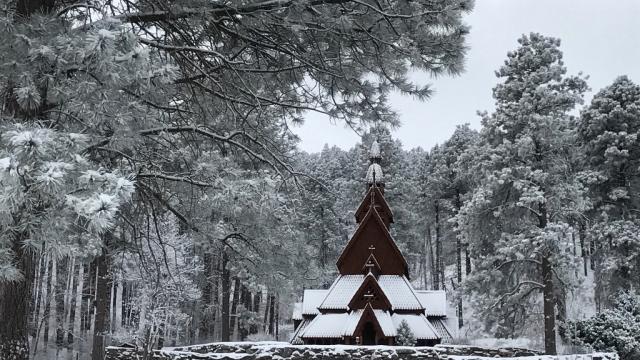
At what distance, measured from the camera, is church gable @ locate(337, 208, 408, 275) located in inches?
980

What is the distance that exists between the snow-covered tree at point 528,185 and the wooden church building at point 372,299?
296cm

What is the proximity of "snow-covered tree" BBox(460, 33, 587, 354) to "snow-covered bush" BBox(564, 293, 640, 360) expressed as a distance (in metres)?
0.86

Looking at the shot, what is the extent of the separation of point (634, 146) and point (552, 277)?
8853 mm

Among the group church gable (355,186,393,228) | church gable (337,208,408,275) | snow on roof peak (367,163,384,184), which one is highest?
snow on roof peak (367,163,384,184)

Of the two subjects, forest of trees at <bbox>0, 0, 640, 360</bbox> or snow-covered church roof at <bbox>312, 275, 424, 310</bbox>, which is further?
snow-covered church roof at <bbox>312, 275, 424, 310</bbox>

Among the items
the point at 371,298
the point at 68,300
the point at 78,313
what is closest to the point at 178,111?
the point at 371,298

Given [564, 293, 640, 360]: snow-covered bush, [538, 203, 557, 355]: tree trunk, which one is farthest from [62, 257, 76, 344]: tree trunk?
[564, 293, 640, 360]: snow-covered bush

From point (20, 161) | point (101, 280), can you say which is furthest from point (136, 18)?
point (101, 280)

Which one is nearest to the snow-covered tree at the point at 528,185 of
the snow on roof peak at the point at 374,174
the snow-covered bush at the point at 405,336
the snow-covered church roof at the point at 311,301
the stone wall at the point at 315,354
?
the snow-covered bush at the point at 405,336

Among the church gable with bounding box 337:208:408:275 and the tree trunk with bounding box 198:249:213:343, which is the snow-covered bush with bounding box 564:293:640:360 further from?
the tree trunk with bounding box 198:249:213:343

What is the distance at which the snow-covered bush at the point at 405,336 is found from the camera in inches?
822

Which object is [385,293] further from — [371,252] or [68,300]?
[68,300]

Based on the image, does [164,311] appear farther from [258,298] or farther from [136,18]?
[136,18]

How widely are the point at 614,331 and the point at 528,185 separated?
567 centimetres
